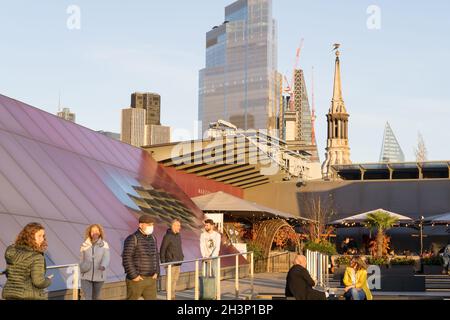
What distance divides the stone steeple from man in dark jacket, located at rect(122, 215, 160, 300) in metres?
117

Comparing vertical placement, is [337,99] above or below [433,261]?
above

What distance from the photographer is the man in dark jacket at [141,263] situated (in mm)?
11625

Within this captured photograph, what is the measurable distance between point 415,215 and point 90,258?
39178 millimetres

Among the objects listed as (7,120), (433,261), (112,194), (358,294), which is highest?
(7,120)

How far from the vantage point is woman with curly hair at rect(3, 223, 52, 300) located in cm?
903

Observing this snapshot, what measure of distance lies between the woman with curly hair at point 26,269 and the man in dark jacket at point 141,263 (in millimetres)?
2568

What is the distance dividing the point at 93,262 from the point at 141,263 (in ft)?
2.16

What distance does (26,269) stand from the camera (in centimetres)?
905

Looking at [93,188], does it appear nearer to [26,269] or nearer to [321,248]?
[321,248]

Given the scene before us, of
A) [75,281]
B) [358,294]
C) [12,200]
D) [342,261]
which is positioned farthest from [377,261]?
[75,281]

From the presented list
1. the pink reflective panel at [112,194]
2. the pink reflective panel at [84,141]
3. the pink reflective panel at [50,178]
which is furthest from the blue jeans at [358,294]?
the pink reflective panel at [84,141]

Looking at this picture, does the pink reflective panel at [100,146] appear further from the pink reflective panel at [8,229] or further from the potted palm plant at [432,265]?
the potted palm plant at [432,265]
